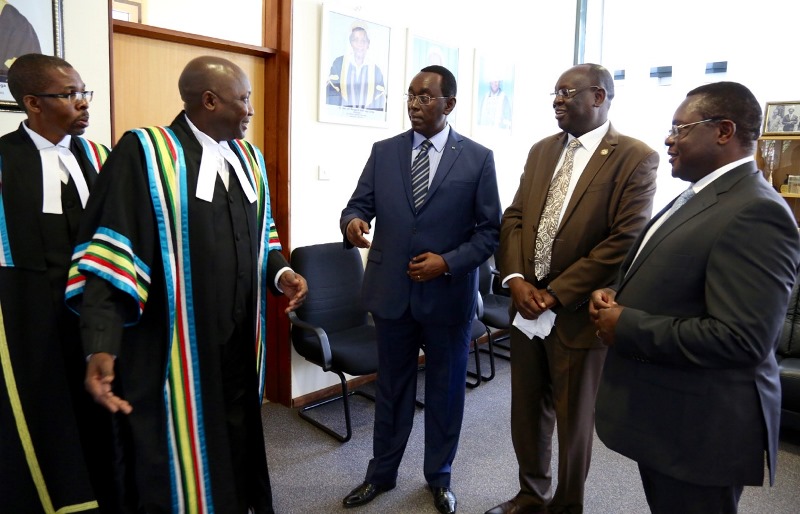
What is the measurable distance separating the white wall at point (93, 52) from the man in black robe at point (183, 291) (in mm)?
852

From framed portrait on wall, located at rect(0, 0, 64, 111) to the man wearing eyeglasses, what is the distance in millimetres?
351

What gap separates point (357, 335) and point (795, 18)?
3.67m

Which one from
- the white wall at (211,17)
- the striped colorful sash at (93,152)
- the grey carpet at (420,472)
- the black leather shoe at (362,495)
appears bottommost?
the grey carpet at (420,472)

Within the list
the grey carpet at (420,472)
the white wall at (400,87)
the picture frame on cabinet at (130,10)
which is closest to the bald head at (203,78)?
the white wall at (400,87)

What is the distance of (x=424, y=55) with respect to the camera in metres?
3.77

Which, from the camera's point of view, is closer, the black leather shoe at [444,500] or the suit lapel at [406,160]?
the suit lapel at [406,160]

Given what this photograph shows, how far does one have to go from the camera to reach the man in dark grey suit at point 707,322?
4.07 ft

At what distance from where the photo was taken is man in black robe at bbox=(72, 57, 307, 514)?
1544 mm

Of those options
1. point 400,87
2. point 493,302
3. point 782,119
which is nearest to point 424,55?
point 400,87

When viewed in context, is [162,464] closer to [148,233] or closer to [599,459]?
[148,233]

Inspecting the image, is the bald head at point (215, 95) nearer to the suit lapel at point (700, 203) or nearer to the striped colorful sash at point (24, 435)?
the striped colorful sash at point (24, 435)

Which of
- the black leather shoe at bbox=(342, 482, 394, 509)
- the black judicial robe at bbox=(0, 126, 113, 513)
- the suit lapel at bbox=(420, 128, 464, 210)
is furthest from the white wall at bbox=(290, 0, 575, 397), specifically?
the black judicial robe at bbox=(0, 126, 113, 513)

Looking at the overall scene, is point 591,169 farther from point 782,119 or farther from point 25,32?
point 782,119

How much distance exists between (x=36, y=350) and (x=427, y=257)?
4.32ft
